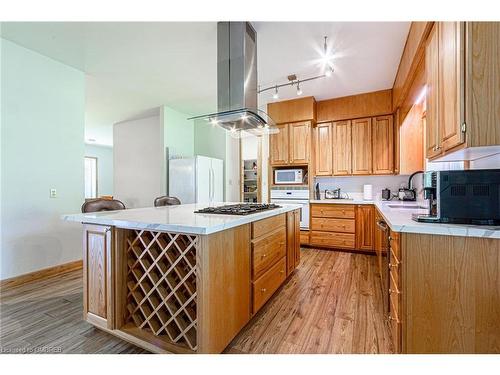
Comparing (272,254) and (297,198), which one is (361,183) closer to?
(297,198)

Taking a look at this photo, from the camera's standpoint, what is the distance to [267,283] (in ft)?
6.69

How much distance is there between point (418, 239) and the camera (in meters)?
1.30

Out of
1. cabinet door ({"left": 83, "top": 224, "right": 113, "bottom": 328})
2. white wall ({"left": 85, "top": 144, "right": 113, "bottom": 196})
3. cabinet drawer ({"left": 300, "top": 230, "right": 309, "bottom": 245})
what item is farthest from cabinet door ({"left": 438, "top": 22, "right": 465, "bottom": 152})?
white wall ({"left": 85, "top": 144, "right": 113, "bottom": 196})

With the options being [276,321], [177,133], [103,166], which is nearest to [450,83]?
[276,321]

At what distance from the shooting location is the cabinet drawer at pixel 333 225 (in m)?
3.78

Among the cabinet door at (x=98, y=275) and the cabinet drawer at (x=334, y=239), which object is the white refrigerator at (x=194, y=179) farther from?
the cabinet door at (x=98, y=275)

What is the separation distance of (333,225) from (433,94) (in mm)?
2591

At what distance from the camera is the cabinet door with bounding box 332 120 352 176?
4.10 m

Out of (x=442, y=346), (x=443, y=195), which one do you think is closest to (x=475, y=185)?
(x=443, y=195)

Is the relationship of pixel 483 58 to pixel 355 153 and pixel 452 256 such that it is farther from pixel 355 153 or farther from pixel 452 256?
pixel 355 153

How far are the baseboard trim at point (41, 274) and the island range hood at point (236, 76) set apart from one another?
8.68ft

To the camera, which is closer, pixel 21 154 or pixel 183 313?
pixel 183 313

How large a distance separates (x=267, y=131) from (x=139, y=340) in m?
2.20

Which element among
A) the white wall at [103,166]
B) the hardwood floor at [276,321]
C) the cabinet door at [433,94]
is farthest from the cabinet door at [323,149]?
the white wall at [103,166]
